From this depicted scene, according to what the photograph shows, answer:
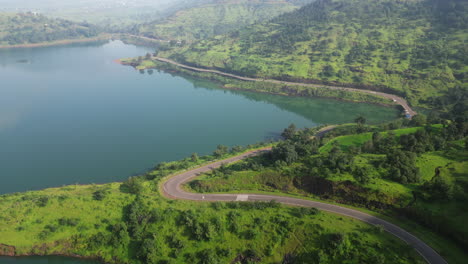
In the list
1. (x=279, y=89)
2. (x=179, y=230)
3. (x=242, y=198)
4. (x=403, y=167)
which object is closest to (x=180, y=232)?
(x=179, y=230)

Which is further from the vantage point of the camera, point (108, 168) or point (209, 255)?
point (108, 168)

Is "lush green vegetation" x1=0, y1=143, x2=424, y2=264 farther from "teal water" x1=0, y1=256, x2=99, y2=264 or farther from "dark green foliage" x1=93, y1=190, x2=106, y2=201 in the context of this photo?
"teal water" x1=0, y1=256, x2=99, y2=264

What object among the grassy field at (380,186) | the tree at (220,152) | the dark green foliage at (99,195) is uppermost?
the grassy field at (380,186)

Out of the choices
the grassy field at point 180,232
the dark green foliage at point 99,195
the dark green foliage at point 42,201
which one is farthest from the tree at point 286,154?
the dark green foliage at point 42,201

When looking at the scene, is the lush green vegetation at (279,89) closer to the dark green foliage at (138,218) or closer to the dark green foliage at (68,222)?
the dark green foliage at (138,218)

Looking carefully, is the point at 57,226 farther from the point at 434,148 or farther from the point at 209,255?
the point at 434,148

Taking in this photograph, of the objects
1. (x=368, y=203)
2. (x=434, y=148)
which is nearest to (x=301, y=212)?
(x=368, y=203)

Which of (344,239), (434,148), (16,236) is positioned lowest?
(16,236)
